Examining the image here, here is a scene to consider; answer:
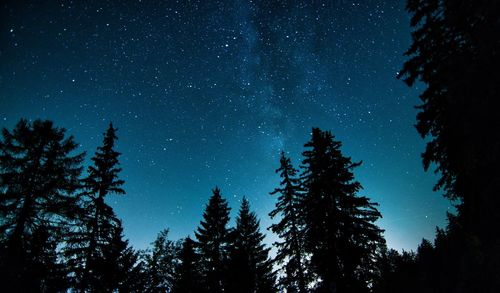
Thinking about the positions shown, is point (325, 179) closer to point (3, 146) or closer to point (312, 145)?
point (312, 145)

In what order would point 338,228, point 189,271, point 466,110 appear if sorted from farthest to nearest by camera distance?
1. point 189,271
2. point 338,228
3. point 466,110

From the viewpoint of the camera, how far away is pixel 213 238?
86.6 ft

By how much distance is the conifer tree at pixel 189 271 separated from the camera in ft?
79.8

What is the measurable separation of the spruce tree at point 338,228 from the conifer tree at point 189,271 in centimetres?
1354

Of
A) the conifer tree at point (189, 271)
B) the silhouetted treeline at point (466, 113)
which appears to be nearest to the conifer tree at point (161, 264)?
the conifer tree at point (189, 271)

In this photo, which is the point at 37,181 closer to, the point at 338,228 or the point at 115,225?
the point at 115,225

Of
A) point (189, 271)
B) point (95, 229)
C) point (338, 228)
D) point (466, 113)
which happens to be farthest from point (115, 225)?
point (466, 113)

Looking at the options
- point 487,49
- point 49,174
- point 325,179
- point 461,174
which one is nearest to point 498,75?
point 487,49

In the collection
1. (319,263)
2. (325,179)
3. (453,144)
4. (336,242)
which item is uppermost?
(325,179)

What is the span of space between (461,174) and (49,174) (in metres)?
23.1

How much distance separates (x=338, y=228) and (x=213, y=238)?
1457 cm

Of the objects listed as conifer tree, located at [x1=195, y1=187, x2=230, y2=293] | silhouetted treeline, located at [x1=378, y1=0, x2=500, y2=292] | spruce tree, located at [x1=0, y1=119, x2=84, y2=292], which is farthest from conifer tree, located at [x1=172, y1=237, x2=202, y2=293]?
silhouetted treeline, located at [x1=378, y1=0, x2=500, y2=292]

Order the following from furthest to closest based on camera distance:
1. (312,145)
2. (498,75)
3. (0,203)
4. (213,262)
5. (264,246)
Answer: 1. (264,246)
2. (213,262)
3. (312,145)
4. (0,203)
5. (498,75)

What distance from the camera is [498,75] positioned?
6.50 meters
